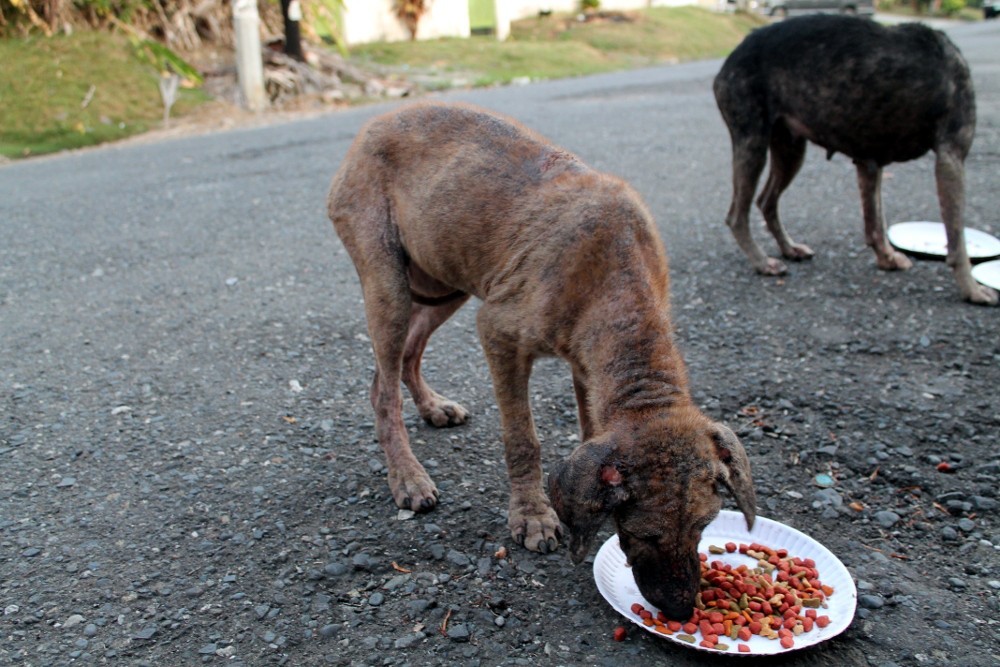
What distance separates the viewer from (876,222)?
6840 millimetres

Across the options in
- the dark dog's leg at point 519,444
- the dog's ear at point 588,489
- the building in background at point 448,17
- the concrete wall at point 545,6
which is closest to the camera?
the dog's ear at point 588,489

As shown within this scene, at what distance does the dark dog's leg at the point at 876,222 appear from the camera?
22.5 feet

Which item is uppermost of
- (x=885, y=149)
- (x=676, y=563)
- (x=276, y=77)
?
(x=276, y=77)

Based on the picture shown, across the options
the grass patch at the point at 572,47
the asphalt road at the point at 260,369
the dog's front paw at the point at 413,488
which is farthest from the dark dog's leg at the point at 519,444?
the grass patch at the point at 572,47

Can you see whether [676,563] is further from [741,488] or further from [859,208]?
[859,208]

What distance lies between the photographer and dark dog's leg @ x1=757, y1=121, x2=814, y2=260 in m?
7.21

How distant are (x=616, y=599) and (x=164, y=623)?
5.54 ft

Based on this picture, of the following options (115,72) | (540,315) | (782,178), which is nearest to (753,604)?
(540,315)

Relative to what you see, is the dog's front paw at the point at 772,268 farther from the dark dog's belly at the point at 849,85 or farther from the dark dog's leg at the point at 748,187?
the dark dog's belly at the point at 849,85

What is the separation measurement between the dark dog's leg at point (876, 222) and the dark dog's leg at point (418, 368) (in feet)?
11.9

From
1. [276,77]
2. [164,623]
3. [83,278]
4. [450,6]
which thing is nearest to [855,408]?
[164,623]

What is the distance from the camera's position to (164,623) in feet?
11.2

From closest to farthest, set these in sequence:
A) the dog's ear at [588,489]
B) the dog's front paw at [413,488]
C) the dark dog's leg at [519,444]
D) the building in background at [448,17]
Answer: the dog's ear at [588,489] < the dark dog's leg at [519,444] < the dog's front paw at [413,488] < the building in background at [448,17]

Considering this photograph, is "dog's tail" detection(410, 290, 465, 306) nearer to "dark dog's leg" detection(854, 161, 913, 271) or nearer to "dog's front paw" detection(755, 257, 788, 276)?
"dog's front paw" detection(755, 257, 788, 276)
